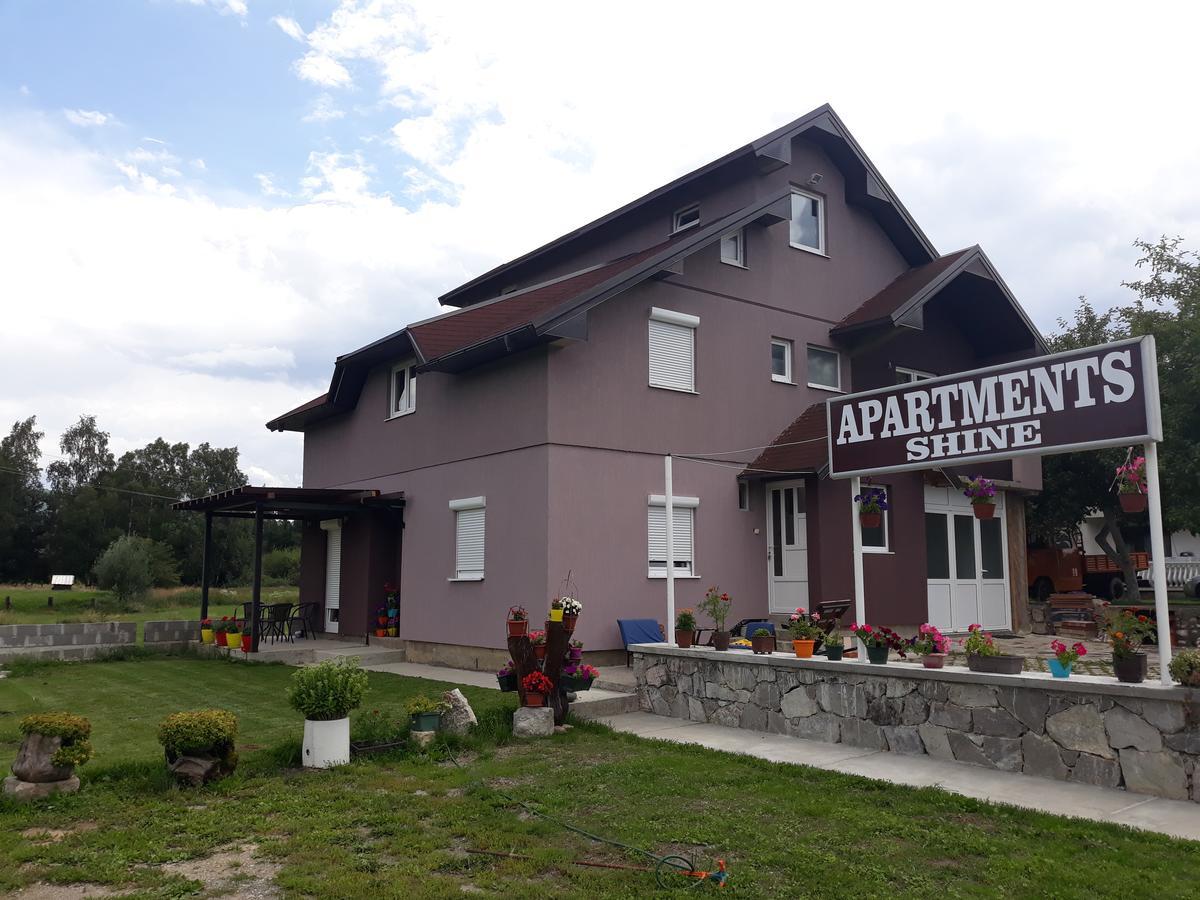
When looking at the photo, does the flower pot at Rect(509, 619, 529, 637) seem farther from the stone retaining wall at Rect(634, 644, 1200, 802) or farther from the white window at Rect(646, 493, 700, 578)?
the white window at Rect(646, 493, 700, 578)

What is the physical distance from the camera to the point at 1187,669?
635cm

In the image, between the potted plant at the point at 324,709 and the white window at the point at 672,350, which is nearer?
the potted plant at the point at 324,709

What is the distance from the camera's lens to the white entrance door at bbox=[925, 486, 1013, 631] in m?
15.7

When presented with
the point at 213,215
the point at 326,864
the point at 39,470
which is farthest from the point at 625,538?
the point at 39,470

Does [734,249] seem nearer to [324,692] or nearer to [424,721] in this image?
[424,721]

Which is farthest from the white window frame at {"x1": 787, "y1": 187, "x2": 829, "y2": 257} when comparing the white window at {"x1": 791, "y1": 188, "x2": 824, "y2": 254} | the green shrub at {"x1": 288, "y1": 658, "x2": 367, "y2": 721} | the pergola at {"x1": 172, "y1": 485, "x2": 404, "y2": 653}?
the green shrub at {"x1": 288, "y1": 658, "x2": 367, "y2": 721}

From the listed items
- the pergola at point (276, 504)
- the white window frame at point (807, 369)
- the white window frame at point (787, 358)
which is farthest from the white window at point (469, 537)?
the white window frame at point (807, 369)

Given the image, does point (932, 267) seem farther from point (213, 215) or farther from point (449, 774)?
point (449, 774)

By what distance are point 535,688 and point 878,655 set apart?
3284mm

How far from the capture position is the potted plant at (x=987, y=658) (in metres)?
7.43

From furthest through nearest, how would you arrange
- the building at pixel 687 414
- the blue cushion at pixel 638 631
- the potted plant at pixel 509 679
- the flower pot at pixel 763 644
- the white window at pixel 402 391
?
the white window at pixel 402 391 → the building at pixel 687 414 → the blue cushion at pixel 638 631 → the flower pot at pixel 763 644 → the potted plant at pixel 509 679

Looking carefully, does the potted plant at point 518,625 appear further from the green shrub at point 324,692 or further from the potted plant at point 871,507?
the potted plant at point 871,507

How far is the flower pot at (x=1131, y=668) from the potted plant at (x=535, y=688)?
4.97m

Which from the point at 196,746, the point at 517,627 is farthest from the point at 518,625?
the point at 196,746
